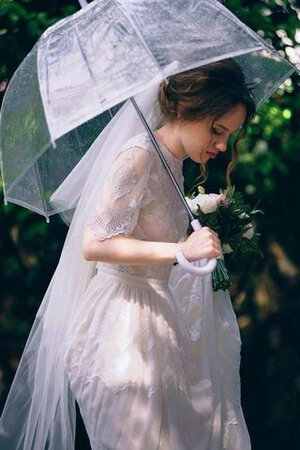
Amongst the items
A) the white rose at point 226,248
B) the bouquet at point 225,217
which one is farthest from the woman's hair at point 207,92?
the white rose at point 226,248

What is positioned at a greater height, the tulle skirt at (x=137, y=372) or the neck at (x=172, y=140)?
the neck at (x=172, y=140)

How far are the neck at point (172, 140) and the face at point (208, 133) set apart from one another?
0.05 metres

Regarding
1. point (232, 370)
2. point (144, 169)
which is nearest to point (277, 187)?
point (232, 370)

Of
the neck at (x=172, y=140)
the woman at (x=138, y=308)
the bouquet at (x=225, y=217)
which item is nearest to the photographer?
the woman at (x=138, y=308)

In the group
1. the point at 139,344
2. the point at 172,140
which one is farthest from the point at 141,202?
the point at 139,344

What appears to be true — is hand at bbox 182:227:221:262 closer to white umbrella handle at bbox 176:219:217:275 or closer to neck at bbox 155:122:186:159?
white umbrella handle at bbox 176:219:217:275

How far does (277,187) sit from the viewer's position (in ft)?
20.1

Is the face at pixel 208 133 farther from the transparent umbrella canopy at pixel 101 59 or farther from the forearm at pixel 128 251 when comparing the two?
the forearm at pixel 128 251

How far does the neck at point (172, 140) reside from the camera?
411cm

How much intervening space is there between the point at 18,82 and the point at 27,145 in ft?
0.74

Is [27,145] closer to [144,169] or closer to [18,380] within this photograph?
[144,169]

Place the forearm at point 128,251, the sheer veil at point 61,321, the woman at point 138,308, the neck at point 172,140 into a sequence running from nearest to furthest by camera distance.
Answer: the forearm at point 128,251 < the woman at point 138,308 < the neck at point 172,140 < the sheer veil at point 61,321

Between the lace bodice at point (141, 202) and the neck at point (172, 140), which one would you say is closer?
the lace bodice at point (141, 202)

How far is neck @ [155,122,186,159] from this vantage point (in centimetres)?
411
